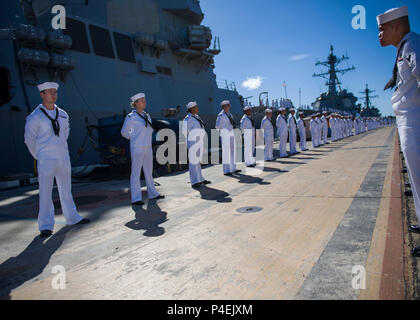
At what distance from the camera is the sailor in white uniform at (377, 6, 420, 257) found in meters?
2.14

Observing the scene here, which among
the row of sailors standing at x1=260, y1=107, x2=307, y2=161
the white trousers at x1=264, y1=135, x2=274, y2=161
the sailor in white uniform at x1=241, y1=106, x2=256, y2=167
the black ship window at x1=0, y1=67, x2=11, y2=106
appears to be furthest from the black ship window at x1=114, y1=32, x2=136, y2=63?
the white trousers at x1=264, y1=135, x2=274, y2=161

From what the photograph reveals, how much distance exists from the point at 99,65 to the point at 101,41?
4.31 ft

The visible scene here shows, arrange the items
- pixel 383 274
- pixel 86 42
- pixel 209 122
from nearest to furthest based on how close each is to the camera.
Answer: pixel 383 274, pixel 86 42, pixel 209 122

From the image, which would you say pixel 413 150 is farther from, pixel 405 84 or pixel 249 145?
pixel 249 145

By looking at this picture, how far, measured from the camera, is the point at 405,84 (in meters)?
2.21

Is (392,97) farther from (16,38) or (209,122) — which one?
(209,122)

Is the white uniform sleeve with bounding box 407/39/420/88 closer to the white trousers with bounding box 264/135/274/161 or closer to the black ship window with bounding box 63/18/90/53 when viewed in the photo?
the white trousers with bounding box 264/135/274/161

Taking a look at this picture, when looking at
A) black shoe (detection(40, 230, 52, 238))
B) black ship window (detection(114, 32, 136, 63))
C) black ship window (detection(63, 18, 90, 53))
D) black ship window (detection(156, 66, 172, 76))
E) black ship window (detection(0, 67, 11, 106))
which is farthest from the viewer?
black ship window (detection(156, 66, 172, 76))

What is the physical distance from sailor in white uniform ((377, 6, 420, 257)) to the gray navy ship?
314 inches

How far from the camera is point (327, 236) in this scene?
8.82ft

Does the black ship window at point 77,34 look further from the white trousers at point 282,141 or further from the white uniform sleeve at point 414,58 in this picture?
the white uniform sleeve at point 414,58
